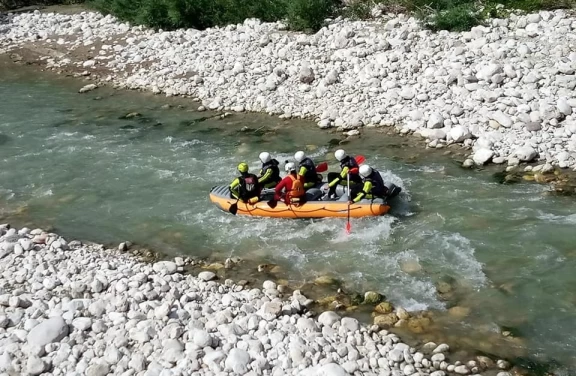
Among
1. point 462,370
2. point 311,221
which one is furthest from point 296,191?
point 462,370

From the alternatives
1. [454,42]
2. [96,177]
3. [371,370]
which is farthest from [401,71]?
[371,370]

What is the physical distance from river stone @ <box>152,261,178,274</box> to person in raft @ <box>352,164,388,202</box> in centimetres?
313

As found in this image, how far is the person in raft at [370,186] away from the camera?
948cm

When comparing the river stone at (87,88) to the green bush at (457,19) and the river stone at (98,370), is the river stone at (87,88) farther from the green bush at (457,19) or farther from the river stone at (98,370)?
the river stone at (98,370)

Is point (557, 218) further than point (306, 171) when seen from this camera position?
No

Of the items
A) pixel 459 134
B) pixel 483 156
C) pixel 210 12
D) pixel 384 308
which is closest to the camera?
pixel 384 308

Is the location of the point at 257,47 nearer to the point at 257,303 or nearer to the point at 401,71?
the point at 401,71

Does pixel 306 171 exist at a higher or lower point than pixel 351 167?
lower

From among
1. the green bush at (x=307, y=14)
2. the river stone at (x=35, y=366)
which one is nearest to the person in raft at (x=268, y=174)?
the river stone at (x=35, y=366)

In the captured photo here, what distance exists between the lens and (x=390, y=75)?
14.3 m

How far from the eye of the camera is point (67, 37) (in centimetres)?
2183

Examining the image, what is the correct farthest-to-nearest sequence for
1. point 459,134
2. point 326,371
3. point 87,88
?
point 87,88, point 459,134, point 326,371

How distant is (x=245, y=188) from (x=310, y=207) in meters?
1.16

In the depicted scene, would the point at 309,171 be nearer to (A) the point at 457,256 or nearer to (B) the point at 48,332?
(A) the point at 457,256
